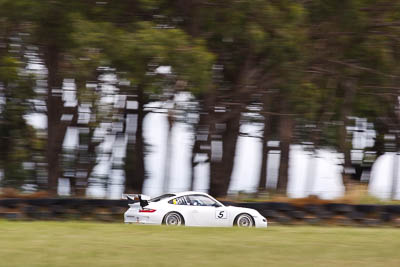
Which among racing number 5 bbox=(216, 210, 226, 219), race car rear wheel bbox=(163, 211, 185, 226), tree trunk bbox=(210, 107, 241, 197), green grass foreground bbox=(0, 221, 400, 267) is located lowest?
race car rear wheel bbox=(163, 211, 185, 226)

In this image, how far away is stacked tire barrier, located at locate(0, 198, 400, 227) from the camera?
1802 centimetres

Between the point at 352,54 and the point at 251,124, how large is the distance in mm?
6538

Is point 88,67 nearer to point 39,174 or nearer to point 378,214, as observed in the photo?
point 378,214

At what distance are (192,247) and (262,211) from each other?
802 cm

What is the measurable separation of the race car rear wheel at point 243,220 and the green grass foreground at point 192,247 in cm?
453

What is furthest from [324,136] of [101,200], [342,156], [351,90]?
[101,200]

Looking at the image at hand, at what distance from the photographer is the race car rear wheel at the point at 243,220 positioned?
1784 cm

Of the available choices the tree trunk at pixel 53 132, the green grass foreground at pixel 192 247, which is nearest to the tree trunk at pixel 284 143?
the tree trunk at pixel 53 132

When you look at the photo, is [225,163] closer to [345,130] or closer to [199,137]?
[199,137]

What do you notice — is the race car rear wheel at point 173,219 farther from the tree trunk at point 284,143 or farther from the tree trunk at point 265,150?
the tree trunk at point 265,150

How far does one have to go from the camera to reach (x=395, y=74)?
2186cm

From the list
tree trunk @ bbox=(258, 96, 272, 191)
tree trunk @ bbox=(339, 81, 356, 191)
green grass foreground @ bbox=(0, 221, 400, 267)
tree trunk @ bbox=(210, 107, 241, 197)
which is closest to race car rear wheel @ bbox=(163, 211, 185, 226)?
green grass foreground @ bbox=(0, 221, 400, 267)

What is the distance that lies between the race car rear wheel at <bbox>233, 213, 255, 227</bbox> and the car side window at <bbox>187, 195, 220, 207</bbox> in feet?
2.14

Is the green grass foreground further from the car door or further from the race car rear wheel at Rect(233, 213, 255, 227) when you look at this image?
the car door
